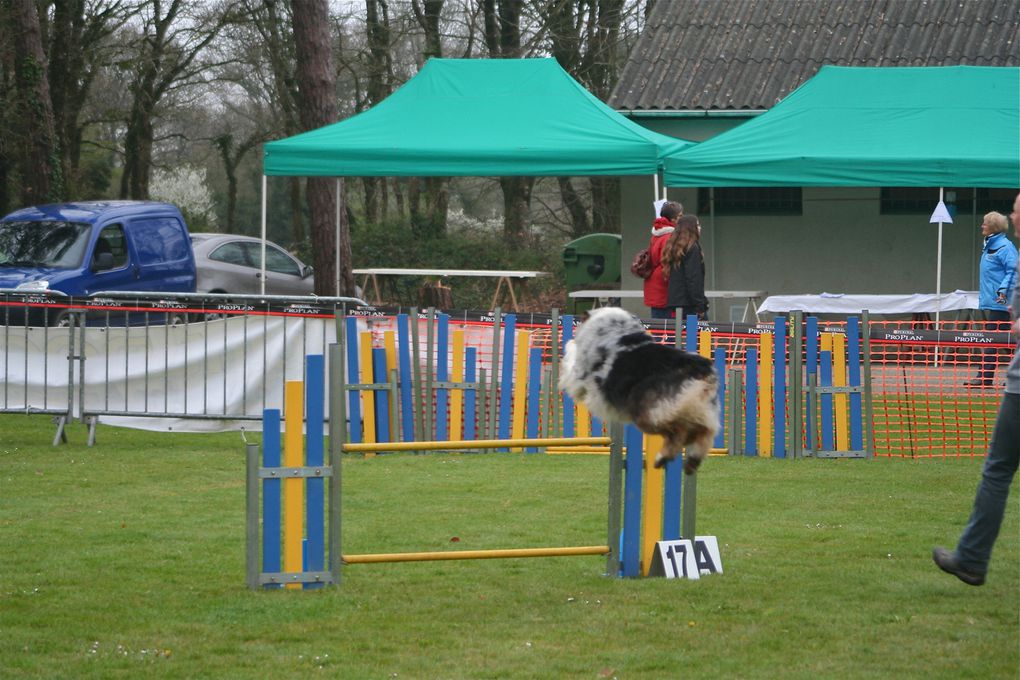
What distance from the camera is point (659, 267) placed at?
44.5ft

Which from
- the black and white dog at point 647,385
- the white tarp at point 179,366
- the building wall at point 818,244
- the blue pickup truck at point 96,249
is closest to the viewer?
the black and white dog at point 647,385

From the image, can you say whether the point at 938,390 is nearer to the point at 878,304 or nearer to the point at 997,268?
the point at 997,268

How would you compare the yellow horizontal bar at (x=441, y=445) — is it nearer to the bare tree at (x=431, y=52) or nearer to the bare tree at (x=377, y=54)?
the bare tree at (x=431, y=52)

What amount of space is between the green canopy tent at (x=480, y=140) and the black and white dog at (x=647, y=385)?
36.0 feet

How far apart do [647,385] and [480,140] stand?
38.9ft

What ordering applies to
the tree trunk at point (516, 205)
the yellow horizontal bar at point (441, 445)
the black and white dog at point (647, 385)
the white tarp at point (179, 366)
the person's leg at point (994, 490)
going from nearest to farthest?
the black and white dog at point (647, 385)
the person's leg at point (994, 490)
the yellow horizontal bar at point (441, 445)
the white tarp at point (179, 366)
the tree trunk at point (516, 205)

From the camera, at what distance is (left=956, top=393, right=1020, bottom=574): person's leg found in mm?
5906

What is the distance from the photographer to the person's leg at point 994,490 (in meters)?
5.91

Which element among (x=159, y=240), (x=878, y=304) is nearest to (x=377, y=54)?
(x=159, y=240)

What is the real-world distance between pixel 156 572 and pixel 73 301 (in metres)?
5.94

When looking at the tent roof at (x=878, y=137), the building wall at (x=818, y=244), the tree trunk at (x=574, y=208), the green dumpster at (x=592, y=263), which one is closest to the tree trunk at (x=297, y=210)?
the tree trunk at (x=574, y=208)

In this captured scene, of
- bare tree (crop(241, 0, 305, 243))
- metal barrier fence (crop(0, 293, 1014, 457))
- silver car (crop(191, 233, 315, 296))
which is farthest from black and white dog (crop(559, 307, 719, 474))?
bare tree (crop(241, 0, 305, 243))

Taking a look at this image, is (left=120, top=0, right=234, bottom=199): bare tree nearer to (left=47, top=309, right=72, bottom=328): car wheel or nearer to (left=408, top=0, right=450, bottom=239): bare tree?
(left=408, top=0, right=450, bottom=239): bare tree

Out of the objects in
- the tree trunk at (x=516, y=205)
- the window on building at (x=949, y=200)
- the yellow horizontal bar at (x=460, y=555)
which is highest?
the tree trunk at (x=516, y=205)
